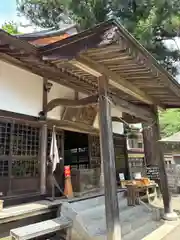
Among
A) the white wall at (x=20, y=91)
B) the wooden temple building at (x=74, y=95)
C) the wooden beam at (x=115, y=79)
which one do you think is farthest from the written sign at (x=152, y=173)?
the white wall at (x=20, y=91)

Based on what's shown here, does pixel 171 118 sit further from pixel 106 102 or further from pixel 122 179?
pixel 106 102

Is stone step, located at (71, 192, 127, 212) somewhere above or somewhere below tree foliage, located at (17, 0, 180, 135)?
below

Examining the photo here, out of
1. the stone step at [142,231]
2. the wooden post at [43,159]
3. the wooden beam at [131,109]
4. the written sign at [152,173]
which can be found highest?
the wooden beam at [131,109]

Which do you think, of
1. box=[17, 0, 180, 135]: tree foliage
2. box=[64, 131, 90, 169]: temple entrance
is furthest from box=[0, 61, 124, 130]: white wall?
box=[17, 0, 180, 135]: tree foliage

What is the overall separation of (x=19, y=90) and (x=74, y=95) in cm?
196

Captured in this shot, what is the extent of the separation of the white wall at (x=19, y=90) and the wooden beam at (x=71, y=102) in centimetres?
27

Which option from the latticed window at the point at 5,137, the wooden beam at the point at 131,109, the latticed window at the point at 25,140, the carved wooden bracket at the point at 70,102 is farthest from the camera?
the latticed window at the point at 25,140

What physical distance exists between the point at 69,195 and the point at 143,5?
12.3 m

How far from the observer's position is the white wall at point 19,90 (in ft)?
17.1

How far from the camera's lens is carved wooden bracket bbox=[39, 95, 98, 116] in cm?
466

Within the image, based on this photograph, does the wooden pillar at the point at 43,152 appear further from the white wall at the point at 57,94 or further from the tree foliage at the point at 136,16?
the tree foliage at the point at 136,16

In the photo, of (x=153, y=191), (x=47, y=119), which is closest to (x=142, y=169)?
(x=153, y=191)

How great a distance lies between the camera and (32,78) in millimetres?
5922

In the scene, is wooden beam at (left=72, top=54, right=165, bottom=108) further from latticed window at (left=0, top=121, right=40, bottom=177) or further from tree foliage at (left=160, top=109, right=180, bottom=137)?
tree foliage at (left=160, top=109, right=180, bottom=137)
